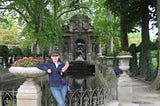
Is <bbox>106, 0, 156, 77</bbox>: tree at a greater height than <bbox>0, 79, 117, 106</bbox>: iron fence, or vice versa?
<bbox>106, 0, 156, 77</bbox>: tree

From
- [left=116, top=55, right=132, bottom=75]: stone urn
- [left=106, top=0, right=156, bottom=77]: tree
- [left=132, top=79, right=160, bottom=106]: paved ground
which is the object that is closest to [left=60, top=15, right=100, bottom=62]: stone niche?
[left=106, top=0, right=156, bottom=77]: tree

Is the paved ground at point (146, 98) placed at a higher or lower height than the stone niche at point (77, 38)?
lower

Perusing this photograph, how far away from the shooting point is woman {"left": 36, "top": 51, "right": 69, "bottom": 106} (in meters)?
9.37

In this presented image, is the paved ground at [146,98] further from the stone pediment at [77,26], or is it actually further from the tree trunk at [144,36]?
the stone pediment at [77,26]

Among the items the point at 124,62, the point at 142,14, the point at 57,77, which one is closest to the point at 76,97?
the point at 57,77

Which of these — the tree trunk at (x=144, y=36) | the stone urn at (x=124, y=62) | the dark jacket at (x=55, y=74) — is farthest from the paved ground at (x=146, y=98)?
the tree trunk at (x=144, y=36)

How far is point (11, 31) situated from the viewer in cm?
7031

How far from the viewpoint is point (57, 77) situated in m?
9.43

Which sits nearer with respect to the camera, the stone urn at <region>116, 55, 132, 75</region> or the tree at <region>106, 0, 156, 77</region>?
the stone urn at <region>116, 55, 132, 75</region>

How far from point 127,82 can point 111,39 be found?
30.3 m

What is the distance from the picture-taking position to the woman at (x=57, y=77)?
9.37m

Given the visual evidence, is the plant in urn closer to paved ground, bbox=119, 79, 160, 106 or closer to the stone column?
paved ground, bbox=119, 79, 160, 106

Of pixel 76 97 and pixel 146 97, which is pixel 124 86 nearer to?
pixel 146 97

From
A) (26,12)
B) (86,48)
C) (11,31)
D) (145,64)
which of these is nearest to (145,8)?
(145,64)
